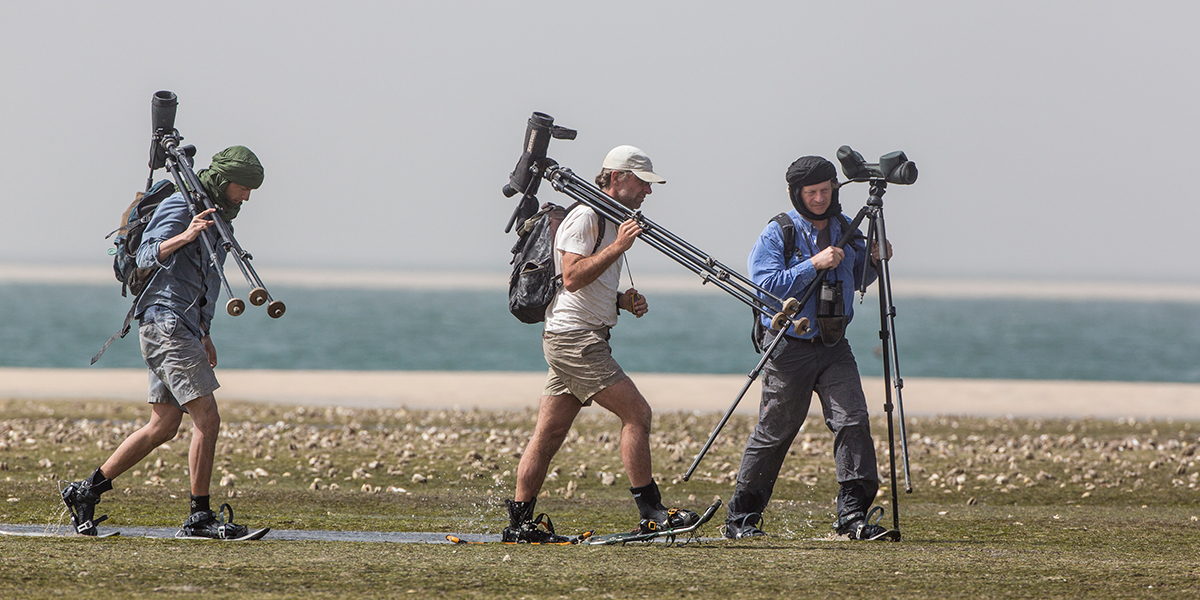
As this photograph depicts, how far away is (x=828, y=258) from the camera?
7.37 meters

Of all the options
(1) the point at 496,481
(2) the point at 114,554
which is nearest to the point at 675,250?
(2) the point at 114,554

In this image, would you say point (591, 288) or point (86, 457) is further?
point (86, 457)

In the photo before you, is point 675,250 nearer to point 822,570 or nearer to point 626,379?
point 626,379

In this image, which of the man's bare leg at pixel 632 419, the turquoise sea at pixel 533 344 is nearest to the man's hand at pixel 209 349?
the man's bare leg at pixel 632 419

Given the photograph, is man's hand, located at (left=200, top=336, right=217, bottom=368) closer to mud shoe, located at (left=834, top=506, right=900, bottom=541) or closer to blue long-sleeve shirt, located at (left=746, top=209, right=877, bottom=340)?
blue long-sleeve shirt, located at (left=746, top=209, right=877, bottom=340)

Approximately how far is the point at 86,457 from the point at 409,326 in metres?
81.1

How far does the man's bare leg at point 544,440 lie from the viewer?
23.8 ft

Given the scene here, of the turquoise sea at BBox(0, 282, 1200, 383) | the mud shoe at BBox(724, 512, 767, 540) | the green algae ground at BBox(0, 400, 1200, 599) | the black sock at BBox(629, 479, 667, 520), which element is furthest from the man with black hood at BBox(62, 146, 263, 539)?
the turquoise sea at BBox(0, 282, 1200, 383)

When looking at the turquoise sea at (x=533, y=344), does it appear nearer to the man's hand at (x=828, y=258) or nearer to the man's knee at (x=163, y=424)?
the man's knee at (x=163, y=424)

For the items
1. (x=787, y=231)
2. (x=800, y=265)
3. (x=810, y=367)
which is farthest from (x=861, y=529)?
(x=787, y=231)

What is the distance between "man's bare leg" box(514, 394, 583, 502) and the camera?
23.8 feet

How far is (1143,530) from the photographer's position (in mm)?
8453

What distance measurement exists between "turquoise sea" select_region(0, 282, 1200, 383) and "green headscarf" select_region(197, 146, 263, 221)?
44.3 meters

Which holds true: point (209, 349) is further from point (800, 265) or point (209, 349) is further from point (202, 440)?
point (800, 265)
